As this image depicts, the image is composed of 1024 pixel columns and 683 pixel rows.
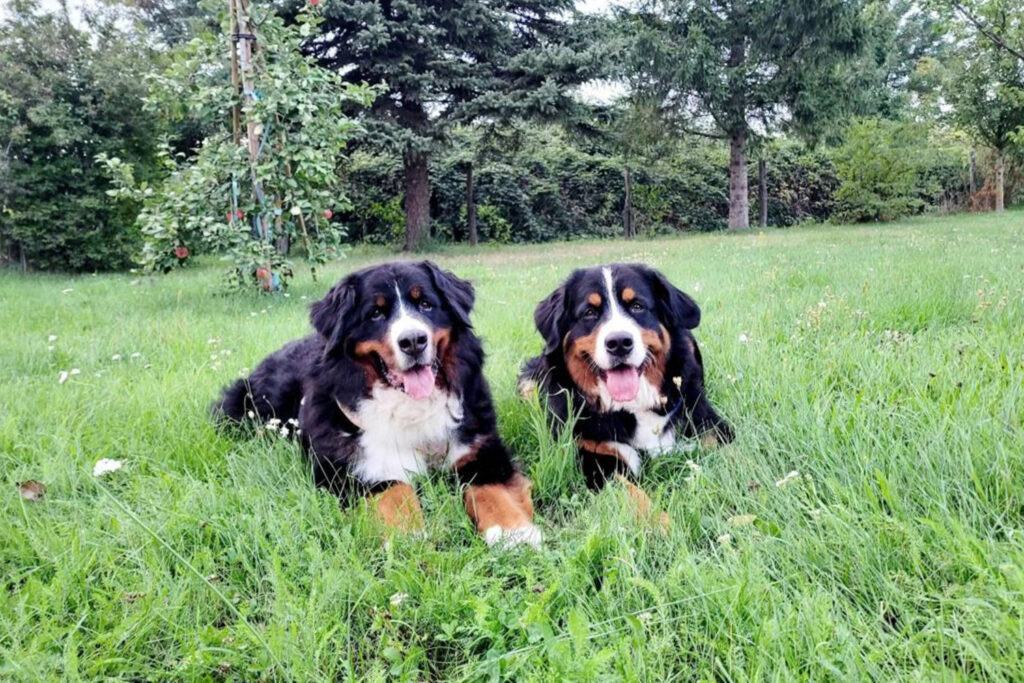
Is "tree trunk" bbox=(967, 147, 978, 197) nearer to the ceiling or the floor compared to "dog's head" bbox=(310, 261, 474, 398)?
nearer to the ceiling

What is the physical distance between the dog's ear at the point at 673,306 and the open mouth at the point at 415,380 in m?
1.16

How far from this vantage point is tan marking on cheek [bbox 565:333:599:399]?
2.84 m

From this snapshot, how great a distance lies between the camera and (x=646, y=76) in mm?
19406

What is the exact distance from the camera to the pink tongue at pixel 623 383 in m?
2.77

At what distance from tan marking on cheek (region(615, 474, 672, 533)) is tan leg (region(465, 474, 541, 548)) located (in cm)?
34

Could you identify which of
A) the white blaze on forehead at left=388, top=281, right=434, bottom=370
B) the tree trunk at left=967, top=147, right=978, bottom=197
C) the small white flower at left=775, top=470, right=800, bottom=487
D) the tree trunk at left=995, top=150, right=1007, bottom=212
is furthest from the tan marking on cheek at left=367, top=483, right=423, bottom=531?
the tree trunk at left=967, top=147, right=978, bottom=197

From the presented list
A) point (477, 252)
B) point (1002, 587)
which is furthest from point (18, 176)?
point (1002, 587)

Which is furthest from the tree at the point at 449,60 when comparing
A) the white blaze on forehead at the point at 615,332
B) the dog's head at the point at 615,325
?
the white blaze on forehead at the point at 615,332

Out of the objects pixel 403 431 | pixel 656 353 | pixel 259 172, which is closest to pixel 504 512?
pixel 403 431

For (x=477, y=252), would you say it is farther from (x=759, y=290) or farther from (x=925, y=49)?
(x=925, y=49)

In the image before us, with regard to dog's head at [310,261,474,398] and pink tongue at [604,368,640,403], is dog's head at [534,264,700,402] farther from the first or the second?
dog's head at [310,261,474,398]

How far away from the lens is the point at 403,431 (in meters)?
2.59

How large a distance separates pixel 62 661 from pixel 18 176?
545 inches

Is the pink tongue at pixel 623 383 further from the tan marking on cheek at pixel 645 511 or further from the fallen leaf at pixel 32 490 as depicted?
the fallen leaf at pixel 32 490
